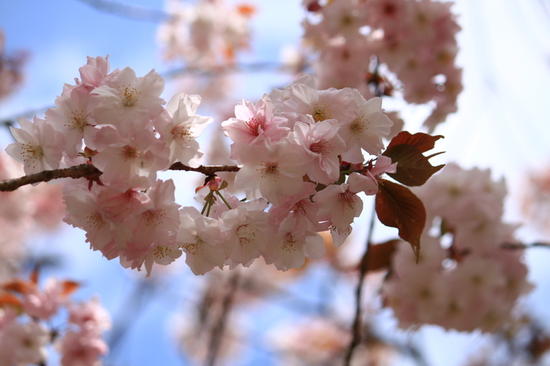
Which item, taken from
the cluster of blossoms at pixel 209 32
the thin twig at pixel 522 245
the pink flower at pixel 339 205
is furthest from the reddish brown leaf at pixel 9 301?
the cluster of blossoms at pixel 209 32

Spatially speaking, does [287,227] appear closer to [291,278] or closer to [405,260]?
[405,260]

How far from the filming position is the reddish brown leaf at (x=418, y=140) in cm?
107

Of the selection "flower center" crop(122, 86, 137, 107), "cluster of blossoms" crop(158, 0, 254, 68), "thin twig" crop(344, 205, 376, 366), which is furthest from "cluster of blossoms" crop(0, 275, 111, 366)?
"cluster of blossoms" crop(158, 0, 254, 68)

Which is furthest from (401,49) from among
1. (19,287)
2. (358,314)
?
(19,287)

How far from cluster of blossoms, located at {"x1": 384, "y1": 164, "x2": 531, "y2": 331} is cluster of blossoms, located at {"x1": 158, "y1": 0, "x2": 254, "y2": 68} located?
3.67 m

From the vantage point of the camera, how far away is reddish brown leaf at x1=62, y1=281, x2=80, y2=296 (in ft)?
6.47

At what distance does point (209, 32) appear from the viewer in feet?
17.5

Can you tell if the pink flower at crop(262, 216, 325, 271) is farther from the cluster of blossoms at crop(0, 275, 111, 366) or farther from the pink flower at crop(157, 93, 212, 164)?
the cluster of blossoms at crop(0, 275, 111, 366)

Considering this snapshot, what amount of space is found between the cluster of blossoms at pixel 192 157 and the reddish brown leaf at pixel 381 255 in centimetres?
114

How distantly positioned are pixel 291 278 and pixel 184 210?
17.8ft

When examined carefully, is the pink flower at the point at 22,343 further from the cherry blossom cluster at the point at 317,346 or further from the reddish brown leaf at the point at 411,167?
the cherry blossom cluster at the point at 317,346

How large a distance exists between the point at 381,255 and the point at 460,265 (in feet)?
0.92

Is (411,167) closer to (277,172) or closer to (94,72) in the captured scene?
(277,172)

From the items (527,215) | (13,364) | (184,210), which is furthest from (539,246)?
(527,215)
